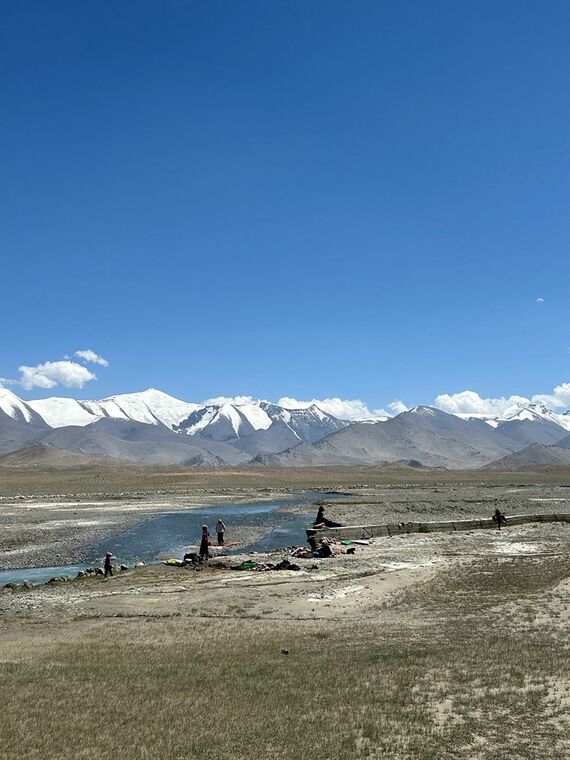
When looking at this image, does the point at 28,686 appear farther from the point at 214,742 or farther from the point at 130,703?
the point at 214,742

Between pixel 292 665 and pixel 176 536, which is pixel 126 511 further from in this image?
pixel 292 665

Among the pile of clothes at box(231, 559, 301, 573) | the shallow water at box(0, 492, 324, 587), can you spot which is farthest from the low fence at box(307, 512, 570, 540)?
the pile of clothes at box(231, 559, 301, 573)

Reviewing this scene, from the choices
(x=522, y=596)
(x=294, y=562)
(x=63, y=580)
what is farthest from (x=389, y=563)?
(x=63, y=580)

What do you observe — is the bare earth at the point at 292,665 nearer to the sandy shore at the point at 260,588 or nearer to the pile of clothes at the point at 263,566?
the sandy shore at the point at 260,588

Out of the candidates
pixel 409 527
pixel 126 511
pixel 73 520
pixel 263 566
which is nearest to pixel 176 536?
pixel 73 520

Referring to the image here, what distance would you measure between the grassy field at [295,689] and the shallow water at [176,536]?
19.7 meters

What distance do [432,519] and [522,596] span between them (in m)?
45.1

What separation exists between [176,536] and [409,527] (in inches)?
867

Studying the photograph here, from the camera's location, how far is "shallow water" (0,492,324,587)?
4197cm

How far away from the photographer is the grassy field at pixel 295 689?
40.5ft

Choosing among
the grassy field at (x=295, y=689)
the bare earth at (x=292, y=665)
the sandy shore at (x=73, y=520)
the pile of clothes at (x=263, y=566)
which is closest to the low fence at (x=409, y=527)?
the sandy shore at (x=73, y=520)

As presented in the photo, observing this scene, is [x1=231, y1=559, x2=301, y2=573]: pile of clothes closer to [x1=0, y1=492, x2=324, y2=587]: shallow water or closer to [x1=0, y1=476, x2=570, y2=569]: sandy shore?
[x1=0, y1=492, x2=324, y2=587]: shallow water

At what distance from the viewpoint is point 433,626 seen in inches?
899

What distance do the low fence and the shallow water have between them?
3.54 m
